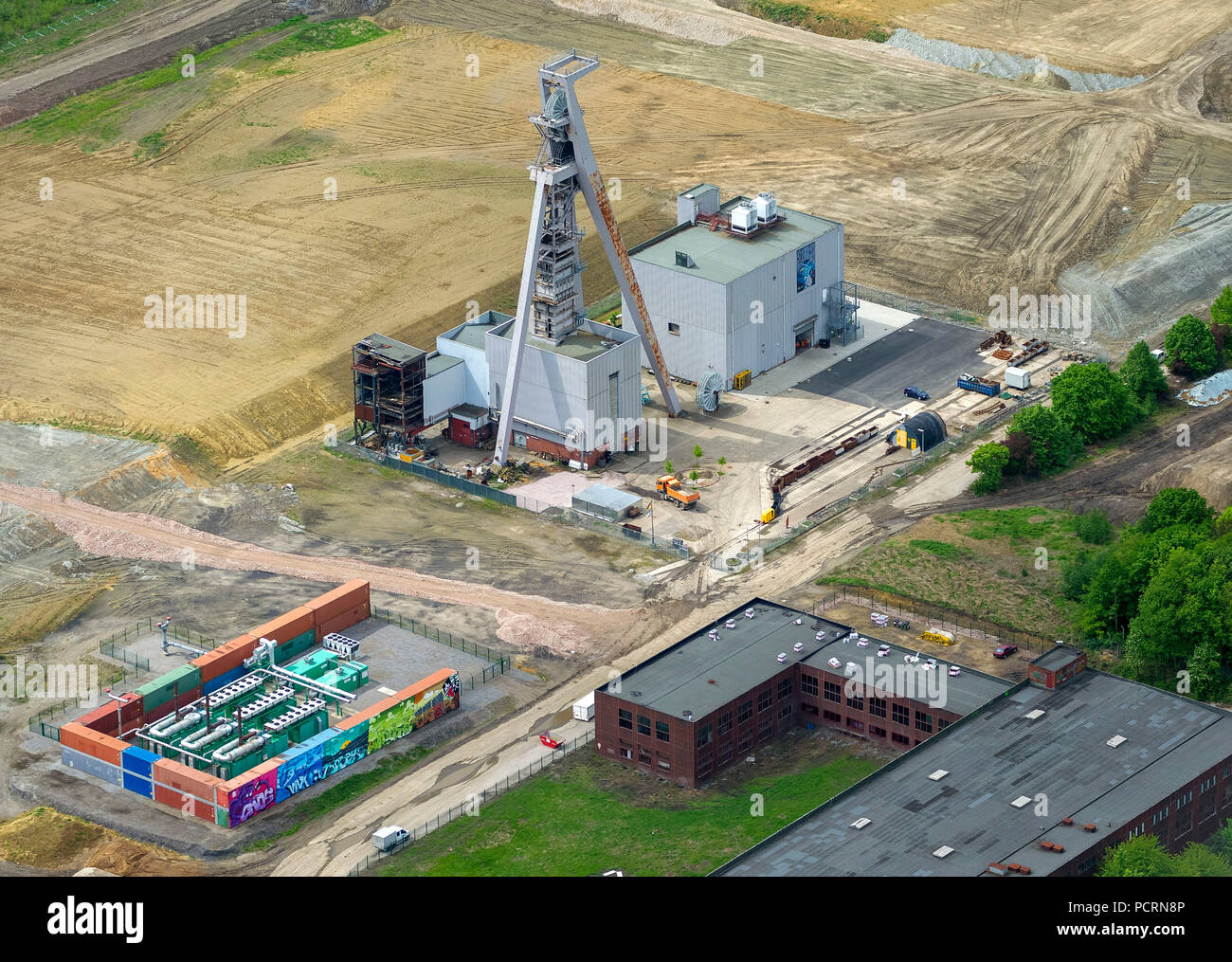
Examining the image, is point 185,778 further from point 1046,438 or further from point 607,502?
point 1046,438

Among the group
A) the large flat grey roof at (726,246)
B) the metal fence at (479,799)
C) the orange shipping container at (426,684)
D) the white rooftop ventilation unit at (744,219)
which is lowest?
the metal fence at (479,799)

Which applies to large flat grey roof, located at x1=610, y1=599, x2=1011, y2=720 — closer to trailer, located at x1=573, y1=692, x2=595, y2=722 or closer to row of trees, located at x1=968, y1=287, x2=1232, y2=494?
trailer, located at x1=573, y1=692, x2=595, y2=722

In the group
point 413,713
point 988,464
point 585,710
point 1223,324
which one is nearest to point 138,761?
point 413,713

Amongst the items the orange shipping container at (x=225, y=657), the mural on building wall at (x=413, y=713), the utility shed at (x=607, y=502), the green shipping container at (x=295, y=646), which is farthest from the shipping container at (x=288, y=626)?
the utility shed at (x=607, y=502)

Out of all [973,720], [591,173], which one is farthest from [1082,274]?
[973,720]

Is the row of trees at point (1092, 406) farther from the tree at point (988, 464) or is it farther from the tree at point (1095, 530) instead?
the tree at point (1095, 530)

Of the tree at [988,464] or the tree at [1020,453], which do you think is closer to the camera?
the tree at [988,464]
